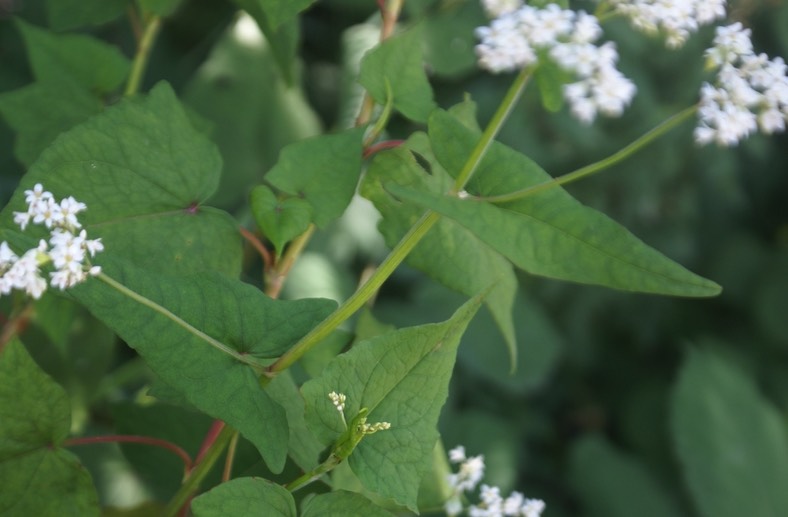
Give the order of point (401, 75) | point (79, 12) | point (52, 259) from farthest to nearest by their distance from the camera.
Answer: point (79, 12) < point (401, 75) < point (52, 259)

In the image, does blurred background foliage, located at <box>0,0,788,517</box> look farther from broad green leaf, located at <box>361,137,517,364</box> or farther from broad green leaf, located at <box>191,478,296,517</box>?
broad green leaf, located at <box>191,478,296,517</box>

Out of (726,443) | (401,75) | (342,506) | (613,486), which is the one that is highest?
(401,75)

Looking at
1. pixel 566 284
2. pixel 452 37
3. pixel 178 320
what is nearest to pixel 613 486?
pixel 566 284

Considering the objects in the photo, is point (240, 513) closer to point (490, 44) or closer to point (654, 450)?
point (490, 44)

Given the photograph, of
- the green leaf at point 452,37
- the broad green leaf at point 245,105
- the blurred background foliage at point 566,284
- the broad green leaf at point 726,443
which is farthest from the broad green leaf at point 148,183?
the broad green leaf at point 726,443

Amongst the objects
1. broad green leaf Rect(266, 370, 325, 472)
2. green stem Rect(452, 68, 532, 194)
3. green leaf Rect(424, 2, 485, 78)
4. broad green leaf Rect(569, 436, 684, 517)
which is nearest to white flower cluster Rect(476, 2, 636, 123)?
green stem Rect(452, 68, 532, 194)

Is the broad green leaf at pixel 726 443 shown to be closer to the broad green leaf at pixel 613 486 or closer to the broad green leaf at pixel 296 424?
the broad green leaf at pixel 613 486

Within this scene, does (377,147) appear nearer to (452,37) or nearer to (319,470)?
(319,470)
